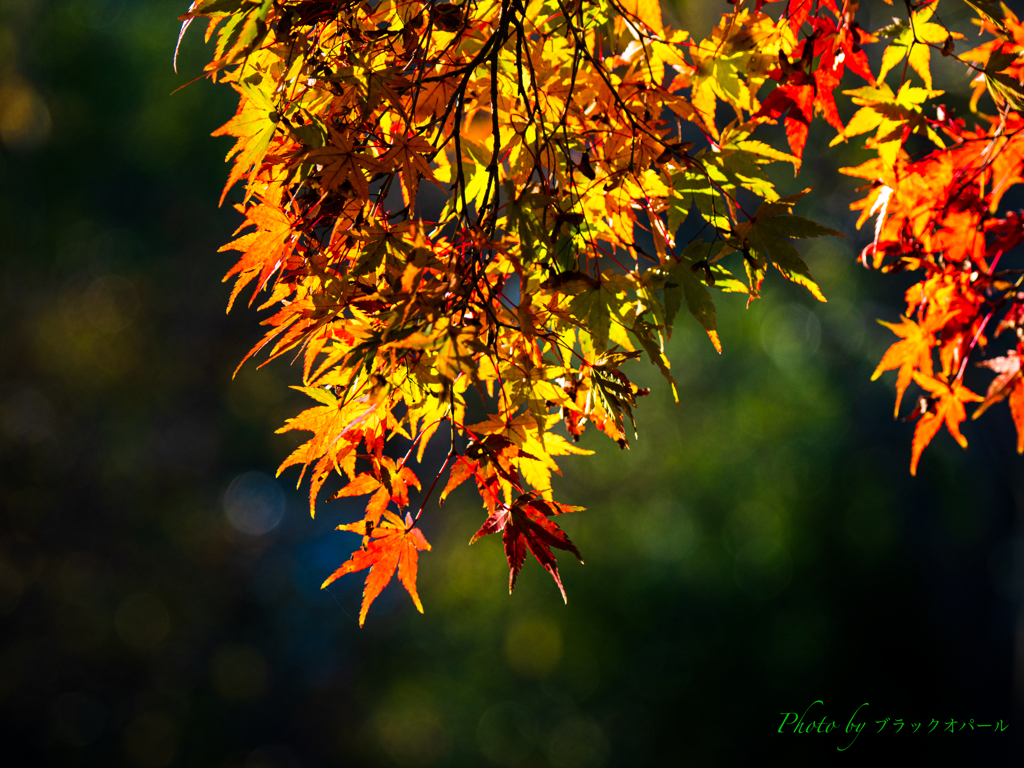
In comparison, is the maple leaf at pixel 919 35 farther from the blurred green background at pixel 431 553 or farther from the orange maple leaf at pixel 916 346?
the blurred green background at pixel 431 553

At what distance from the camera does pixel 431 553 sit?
4.90 metres

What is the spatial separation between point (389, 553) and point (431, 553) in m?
4.12

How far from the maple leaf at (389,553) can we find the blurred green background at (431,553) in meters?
3.31

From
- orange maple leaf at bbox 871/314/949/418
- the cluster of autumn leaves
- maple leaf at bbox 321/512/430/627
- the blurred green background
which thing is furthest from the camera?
the blurred green background

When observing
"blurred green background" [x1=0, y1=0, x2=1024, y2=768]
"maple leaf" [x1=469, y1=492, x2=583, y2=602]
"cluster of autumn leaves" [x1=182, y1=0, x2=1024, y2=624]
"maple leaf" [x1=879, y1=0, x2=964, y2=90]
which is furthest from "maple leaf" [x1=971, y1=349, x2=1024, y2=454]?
"blurred green background" [x1=0, y1=0, x2=1024, y2=768]

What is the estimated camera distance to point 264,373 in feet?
19.2

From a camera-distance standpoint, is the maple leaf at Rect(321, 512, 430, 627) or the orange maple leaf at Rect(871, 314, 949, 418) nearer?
the maple leaf at Rect(321, 512, 430, 627)

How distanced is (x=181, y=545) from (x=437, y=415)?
4654mm

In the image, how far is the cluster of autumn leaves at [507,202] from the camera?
29.8 inches

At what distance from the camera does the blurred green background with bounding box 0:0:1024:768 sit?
166 inches

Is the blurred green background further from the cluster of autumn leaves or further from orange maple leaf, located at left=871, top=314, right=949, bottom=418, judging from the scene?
the cluster of autumn leaves

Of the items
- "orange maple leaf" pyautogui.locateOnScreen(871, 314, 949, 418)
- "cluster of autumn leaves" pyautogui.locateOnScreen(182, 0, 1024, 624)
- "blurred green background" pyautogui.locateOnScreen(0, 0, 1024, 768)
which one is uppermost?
"cluster of autumn leaves" pyautogui.locateOnScreen(182, 0, 1024, 624)

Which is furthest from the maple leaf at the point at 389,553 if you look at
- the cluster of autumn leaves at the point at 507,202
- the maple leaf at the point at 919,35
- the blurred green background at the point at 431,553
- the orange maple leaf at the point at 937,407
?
the blurred green background at the point at 431,553

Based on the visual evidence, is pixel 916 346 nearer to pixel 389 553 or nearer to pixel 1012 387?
pixel 1012 387
